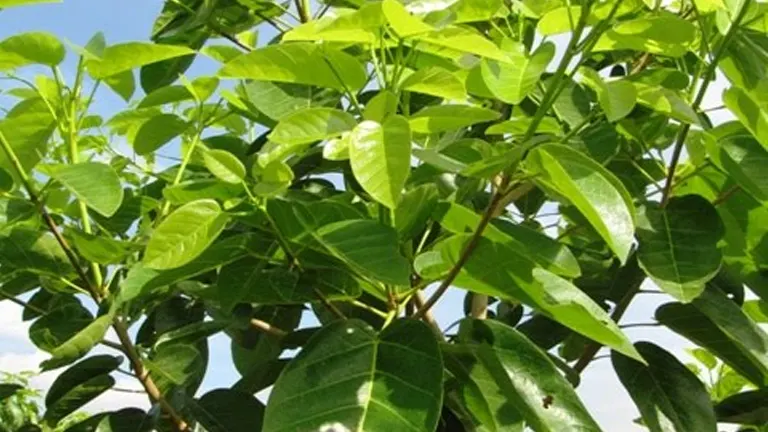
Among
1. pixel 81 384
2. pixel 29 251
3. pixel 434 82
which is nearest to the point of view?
pixel 434 82

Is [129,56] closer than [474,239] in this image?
No

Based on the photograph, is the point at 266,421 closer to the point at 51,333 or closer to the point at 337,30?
the point at 337,30

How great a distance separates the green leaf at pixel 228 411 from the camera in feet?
4.24

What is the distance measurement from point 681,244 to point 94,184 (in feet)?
2.11

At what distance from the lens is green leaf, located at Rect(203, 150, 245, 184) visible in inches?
37.9

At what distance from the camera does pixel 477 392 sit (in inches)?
43.5

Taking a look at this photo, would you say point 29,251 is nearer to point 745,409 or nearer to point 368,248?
point 368,248

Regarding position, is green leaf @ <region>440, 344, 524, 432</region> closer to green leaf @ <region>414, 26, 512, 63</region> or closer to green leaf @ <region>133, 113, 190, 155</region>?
green leaf @ <region>414, 26, 512, 63</region>

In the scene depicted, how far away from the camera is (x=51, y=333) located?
1354 mm

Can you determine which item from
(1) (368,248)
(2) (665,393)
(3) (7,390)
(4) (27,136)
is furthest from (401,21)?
(3) (7,390)

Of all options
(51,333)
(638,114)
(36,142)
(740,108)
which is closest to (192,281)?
(51,333)

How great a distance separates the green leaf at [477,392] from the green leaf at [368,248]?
0.21m

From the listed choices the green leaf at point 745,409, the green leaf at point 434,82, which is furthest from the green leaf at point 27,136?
the green leaf at point 745,409

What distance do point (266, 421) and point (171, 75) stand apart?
0.82m
